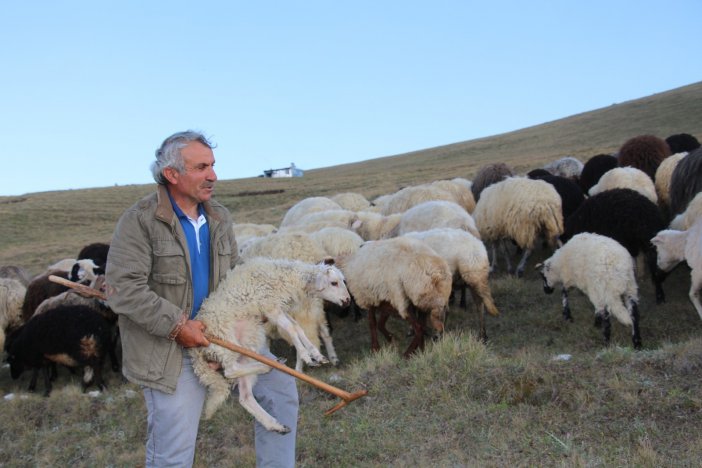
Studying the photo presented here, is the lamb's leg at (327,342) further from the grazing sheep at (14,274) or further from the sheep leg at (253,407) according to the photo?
the grazing sheep at (14,274)

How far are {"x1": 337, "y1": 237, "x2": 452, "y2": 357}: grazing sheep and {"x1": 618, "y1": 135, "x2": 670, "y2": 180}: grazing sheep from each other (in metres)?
8.07

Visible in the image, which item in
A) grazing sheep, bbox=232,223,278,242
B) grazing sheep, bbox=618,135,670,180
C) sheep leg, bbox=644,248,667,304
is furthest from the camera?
grazing sheep, bbox=618,135,670,180

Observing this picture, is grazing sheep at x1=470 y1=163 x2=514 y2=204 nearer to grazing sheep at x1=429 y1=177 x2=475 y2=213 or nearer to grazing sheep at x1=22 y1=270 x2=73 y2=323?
grazing sheep at x1=429 y1=177 x2=475 y2=213

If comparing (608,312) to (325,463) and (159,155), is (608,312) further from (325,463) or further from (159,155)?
(159,155)

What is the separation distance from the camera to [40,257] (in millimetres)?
27797

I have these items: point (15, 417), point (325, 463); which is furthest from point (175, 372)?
point (15, 417)

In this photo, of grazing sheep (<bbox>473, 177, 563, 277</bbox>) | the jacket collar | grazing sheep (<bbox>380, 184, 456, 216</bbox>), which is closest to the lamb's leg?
grazing sheep (<bbox>473, 177, 563, 277</bbox>)

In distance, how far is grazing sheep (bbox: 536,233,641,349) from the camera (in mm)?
8023

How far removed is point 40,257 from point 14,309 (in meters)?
17.2

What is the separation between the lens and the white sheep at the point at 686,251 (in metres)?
7.64

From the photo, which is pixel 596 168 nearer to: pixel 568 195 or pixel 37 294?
pixel 568 195

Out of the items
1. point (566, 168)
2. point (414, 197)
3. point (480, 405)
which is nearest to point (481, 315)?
point (480, 405)

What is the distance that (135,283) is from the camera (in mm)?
3611

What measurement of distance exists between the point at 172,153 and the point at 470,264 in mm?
5938
